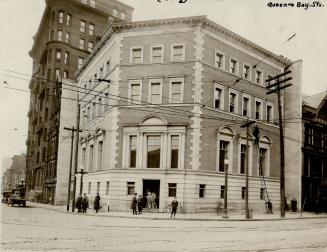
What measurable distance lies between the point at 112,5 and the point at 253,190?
46093mm

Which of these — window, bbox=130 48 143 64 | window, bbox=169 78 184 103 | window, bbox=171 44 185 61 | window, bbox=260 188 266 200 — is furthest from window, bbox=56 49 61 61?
window, bbox=260 188 266 200

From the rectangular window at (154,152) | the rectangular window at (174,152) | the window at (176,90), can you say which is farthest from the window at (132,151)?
the window at (176,90)

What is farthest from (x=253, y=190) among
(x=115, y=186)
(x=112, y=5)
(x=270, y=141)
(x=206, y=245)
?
(x=112, y=5)

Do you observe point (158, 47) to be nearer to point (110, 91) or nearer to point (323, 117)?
point (110, 91)

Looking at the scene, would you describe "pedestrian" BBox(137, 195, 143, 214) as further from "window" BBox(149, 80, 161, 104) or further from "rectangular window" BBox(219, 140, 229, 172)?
"window" BBox(149, 80, 161, 104)

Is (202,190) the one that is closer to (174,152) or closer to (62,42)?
(174,152)

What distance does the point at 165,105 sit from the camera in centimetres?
3341

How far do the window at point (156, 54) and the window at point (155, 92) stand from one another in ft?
6.00

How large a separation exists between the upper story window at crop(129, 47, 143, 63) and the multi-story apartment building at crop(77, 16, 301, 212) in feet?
0.28

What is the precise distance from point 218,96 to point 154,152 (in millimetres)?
7344

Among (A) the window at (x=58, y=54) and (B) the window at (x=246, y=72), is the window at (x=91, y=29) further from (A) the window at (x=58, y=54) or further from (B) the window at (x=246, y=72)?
(B) the window at (x=246, y=72)

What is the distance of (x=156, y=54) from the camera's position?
113 feet

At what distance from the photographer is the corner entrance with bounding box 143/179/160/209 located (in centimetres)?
3244

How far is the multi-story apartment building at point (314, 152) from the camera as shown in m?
42.8
